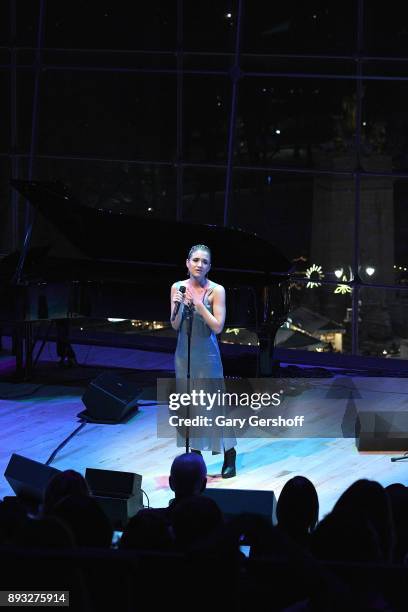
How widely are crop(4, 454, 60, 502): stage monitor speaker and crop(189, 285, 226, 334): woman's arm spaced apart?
1.29 metres

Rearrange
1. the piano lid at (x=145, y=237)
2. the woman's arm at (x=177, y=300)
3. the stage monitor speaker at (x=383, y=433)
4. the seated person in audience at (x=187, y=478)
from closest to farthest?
the seated person in audience at (x=187, y=478) < the woman's arm at (x=177, y=300) < the stage monitor speaker at (x=383, y=433) < the piano lid at (x=145, y=237)

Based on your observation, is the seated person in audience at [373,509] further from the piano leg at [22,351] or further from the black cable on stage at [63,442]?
the piano leg at [22,351]

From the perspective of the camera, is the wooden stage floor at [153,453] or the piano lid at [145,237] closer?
the wooden stage floor at [153,453]

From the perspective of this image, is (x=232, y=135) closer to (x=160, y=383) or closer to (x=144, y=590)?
(x=160, y=383)

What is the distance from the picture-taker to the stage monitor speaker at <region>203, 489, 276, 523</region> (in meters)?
4.53

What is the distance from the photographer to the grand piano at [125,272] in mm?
7555

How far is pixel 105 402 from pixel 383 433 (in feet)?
6.40

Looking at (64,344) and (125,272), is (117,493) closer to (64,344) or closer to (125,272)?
(125,272)

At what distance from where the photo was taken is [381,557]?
275 centimetres

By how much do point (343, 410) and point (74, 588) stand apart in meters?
5.21

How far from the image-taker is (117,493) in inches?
197

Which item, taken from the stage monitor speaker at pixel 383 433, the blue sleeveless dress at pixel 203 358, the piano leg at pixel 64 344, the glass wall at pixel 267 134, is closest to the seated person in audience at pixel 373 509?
the blue sleeveless dress at pixel 203 358

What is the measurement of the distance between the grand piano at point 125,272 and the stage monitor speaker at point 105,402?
2.39 feet

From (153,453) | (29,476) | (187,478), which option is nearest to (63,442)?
(153,453)
